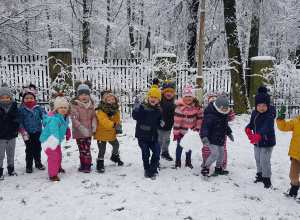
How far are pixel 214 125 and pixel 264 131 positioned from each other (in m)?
0.82

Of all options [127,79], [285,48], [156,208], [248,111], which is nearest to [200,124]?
[156,208]

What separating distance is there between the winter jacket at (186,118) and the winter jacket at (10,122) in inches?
112

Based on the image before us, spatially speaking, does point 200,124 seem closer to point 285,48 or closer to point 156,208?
point 156,208

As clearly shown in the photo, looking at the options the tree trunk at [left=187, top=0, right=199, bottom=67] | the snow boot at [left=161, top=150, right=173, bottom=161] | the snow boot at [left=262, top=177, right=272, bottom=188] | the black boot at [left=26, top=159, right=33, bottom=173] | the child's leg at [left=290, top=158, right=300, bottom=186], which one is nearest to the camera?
the child's leg at [left=290, top=158, right=300, bottom=186]

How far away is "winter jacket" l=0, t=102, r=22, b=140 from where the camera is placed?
13.7 feet

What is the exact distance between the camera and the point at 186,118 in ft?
15.3

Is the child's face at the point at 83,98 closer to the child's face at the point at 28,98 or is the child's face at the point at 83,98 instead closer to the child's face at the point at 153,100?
the child's face at the point at 28,98

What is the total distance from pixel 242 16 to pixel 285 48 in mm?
13388

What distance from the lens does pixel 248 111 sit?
9.75 m

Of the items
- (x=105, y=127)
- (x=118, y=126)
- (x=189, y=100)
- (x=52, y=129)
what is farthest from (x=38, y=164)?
(x=189, y=100)

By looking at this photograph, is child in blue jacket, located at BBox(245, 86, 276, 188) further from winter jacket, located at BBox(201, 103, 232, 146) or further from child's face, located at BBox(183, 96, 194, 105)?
child's face, located at BBox(183, 96, 194, 105)

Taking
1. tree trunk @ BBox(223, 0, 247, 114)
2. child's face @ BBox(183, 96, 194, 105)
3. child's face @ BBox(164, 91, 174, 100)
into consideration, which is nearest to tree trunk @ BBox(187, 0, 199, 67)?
tree trunk @ BBox(223, 0, 247, 114)

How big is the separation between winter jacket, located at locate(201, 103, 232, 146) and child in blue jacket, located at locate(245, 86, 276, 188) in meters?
0.45

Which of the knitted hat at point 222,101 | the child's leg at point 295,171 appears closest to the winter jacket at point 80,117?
the knitted hat at point 222,101
